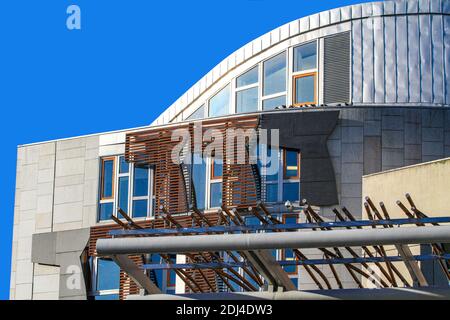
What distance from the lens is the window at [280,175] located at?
139ft

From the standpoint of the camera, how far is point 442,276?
36.3m

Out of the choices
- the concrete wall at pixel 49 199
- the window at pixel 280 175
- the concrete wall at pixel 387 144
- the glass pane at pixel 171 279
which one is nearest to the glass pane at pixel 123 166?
the concrete wall at pixel 49 199

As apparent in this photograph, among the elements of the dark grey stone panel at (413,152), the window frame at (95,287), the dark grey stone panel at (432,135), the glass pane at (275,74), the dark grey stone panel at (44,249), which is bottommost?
the window frame at (95,287)

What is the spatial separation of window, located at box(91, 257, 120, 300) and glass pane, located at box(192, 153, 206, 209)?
364cm

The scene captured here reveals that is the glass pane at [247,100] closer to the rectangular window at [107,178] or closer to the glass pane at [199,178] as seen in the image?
the glass pane at [199,178]

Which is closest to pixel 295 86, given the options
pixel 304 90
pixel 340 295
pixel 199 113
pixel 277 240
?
pixel 304 90

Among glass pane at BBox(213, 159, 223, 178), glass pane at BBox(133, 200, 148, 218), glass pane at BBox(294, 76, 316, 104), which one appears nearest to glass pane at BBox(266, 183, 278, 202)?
glass pane at BBox(213, 159, 223, 178)

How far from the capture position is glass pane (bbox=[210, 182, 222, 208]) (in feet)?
143

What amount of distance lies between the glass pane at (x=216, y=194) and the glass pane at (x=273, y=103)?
361 centimetres

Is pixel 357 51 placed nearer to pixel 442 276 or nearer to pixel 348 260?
pixel 442 276

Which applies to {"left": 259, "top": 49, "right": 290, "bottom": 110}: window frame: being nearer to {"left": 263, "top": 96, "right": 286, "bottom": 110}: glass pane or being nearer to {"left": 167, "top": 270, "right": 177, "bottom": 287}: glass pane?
{"left": 263, "top": 96, "right": 286, "bottom": 110}: glass pane
